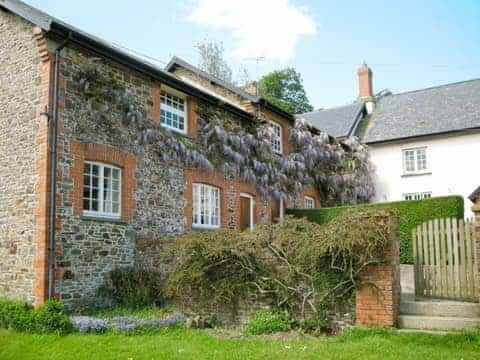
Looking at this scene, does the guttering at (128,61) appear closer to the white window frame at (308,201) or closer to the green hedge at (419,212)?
the white window frame at (308,201)

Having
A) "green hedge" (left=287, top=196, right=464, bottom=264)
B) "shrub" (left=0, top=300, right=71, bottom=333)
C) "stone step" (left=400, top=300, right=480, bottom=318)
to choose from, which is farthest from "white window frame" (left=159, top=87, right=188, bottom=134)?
"stone step" (left=400, top=300, right=480, bottom=318)

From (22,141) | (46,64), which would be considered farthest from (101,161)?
(46,64)

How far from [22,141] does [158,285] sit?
4327mm

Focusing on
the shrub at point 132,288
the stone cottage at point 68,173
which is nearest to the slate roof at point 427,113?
the stone cottage at point 68,173

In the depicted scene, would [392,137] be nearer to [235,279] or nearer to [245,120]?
[245,120]

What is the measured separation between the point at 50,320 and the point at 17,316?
877mm

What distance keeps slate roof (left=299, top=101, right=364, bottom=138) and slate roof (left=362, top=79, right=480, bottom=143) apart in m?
0.88

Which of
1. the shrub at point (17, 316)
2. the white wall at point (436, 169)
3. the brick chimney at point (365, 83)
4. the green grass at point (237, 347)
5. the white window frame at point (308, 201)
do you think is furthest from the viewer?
the brick chimney at point (365, 83)

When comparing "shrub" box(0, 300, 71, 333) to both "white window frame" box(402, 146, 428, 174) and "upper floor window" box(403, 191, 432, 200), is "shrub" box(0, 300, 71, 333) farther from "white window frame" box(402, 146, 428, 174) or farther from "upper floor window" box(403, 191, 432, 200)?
"white window frame" box(402, 146, 428, 174)

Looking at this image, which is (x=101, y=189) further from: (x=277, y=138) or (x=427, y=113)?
(x=427, y=113)

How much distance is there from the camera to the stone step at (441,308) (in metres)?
7.38

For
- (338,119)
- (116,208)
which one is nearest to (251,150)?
(116,208)

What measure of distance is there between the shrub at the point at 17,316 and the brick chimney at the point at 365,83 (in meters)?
Answer: 21.9

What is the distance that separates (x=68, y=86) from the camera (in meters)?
10.2
